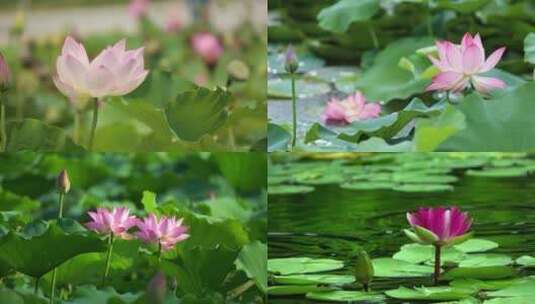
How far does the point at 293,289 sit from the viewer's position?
125cm

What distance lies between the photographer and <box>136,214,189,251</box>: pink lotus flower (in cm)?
116

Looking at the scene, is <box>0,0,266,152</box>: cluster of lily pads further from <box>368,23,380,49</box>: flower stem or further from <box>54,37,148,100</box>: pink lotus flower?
<box>368,23,380,49</box>: flower stem

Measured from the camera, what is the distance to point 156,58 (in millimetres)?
4160

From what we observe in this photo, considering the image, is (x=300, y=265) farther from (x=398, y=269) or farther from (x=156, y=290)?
(x=156, y=290)

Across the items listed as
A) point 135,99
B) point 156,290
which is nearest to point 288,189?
point 135,99

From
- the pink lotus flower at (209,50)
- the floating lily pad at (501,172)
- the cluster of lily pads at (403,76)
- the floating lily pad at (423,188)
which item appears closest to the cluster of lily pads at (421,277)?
the cluster of lily pads at (403,76)

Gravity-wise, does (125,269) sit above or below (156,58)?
below

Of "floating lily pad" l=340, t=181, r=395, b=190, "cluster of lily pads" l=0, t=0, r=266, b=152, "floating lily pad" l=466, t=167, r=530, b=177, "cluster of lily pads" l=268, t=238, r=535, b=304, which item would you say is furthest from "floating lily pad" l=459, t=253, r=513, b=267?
"floating lily pad" l=466, t=167, r=530, b=177

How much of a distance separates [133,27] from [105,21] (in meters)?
0.59

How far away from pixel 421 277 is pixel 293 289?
139 mm

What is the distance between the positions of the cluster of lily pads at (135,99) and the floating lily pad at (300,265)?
0.55 ft

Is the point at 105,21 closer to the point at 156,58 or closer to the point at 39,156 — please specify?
the point at 156,58

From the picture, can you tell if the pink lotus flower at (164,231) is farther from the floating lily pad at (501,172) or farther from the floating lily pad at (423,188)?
the floating lily pad at (501,172)

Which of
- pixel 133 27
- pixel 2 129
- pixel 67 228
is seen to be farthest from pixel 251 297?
pixel 133 27
